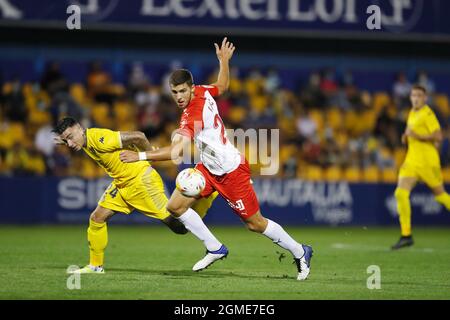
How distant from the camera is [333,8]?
22250mm

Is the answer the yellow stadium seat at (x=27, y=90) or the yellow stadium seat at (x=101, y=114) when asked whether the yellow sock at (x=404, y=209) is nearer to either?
the yellow stadium seat at (x=101, y=114)

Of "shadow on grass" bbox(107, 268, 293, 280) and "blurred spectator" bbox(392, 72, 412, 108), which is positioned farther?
"blurred spectator" bbox(392, 72, 412, 108)

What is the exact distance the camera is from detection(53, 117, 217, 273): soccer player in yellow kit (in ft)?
33.1

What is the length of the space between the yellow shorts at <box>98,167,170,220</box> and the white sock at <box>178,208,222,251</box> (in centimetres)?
55

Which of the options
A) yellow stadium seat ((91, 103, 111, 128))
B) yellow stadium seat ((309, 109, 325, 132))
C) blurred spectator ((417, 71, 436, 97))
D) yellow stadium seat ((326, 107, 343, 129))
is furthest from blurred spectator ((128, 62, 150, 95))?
blurred spectator ((417, 71, 436, 97))

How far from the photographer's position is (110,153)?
407 inches

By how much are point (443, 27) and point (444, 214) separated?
5.16m

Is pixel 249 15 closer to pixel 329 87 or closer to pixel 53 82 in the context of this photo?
pixel 329 87
